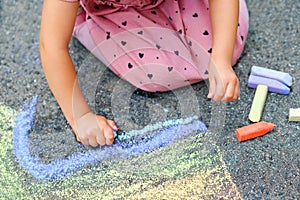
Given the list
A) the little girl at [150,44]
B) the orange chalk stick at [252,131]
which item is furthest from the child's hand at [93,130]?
the orange chalk stick at [252,131]

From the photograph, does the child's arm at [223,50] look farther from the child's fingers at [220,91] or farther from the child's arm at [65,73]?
the child's arm at [65,73]

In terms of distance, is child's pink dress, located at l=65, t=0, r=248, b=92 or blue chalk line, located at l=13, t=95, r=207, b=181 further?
child's pink dress, located at l=65, t=0, r=248, b=92

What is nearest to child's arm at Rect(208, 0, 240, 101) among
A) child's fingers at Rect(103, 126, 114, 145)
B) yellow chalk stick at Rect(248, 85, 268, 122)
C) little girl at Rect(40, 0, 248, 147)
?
little girl at Rect(40, 0, 248, 147)

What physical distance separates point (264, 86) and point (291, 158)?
192 millimetres

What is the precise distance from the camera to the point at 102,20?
4.33ft

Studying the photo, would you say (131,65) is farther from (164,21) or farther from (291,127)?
(291,127)

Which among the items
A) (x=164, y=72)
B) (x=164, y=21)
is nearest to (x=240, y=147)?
(x=164, y=72)

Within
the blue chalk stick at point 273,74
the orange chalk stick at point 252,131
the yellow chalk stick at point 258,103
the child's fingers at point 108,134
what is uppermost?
the blue chalk stick at point 273,74

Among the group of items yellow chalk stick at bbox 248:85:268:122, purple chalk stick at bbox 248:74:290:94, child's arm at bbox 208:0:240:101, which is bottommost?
yellow chalk stick at bbox 248:85:268:122

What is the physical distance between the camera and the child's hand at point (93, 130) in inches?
46.0

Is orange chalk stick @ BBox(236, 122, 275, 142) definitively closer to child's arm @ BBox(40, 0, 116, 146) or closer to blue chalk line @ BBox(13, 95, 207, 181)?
blue chalk line @ BBox(13, 95, 207, 181)

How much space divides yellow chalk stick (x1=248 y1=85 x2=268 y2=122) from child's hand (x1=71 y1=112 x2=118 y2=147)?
0.31 meters

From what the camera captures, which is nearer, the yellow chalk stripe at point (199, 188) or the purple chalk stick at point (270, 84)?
the yellow chalk stripe at point (199, 188)

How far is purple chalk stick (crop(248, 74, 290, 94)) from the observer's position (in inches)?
48.8
